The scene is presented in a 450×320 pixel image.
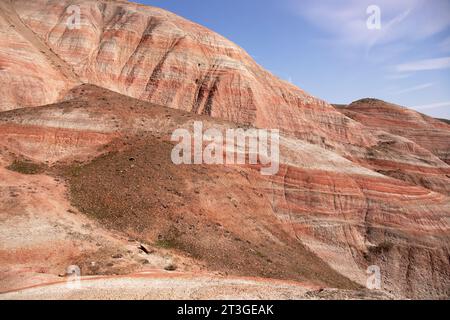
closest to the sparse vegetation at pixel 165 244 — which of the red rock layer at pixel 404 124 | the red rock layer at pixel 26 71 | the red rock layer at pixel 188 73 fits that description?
the red rock layer at pixel 26 71

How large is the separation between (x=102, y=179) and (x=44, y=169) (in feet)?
15.1

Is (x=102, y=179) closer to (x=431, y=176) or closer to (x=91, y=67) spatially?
(x=91, y=67)

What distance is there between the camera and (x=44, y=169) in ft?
89.1

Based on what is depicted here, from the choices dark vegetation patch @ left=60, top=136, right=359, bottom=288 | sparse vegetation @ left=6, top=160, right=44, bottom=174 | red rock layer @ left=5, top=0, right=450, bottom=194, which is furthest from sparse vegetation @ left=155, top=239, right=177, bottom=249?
red rock layer @ left=5, top=0, right=450, bottom=194

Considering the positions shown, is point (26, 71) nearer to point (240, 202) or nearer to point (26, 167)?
point (26, 167)

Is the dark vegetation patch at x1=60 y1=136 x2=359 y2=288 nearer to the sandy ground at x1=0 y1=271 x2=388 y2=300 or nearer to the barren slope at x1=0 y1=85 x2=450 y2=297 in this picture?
the barren slope at x1=0 y1=85 x2=450 y2=297

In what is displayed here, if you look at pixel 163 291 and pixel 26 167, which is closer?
pixel 163 291

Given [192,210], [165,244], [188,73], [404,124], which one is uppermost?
[188,73]

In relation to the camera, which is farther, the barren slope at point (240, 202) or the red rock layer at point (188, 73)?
the red rock layer at point (188, 73)

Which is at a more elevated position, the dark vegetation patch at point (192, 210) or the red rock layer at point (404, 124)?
the red rock layer at point (404, 124)

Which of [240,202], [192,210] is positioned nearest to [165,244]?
[192,210]

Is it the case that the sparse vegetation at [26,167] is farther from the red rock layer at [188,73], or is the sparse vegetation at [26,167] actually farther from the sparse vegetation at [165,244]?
the red rock layer at [188,73]
